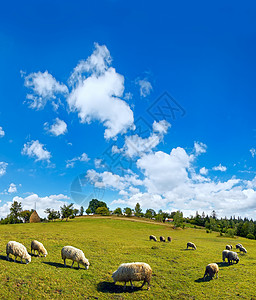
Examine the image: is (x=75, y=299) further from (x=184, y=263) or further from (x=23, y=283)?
(x=184, y=263)

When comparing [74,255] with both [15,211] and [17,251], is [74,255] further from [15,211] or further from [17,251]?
[15,211]

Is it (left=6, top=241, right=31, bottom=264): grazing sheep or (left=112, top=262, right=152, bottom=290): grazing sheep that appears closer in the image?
(left=112, top=262, right=152, bottom=290): grazing sheep

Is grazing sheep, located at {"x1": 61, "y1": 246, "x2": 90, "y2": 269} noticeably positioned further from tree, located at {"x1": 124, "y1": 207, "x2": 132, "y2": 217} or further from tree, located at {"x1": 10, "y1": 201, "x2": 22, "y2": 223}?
tree, located at {"x1": 124, "y1": 207, "x2": 132, "y2": 217}

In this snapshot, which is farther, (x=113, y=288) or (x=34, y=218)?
(x=34, y=218)

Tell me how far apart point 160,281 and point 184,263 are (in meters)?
8.80

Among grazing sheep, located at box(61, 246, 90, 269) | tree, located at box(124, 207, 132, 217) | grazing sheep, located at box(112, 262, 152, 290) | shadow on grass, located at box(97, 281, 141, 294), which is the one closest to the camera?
shadow on grass, located at box(97, 281, 141, 294)

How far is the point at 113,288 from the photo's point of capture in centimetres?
1636

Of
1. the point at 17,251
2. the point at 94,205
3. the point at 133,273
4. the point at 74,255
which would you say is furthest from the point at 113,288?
the point at 94,205

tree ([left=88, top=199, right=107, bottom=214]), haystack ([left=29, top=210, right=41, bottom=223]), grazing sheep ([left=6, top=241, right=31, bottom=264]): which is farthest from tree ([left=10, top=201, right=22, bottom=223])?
grazing sheep ([left=6, top=241, right=31, bottom=264])

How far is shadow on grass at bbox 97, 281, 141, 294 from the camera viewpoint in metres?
15.9

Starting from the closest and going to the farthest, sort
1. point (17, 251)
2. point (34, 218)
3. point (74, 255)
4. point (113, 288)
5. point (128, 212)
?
point (113, 288)
point (17, 251)
point (74, 255)
point (34, 218)
point (128, 212)

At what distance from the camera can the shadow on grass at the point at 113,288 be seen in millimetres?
15912

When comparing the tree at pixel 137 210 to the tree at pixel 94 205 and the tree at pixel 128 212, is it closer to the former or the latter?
the tree at pixel 128 212

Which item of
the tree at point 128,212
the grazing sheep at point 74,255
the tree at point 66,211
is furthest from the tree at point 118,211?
the grazing sheep at point 74,255
